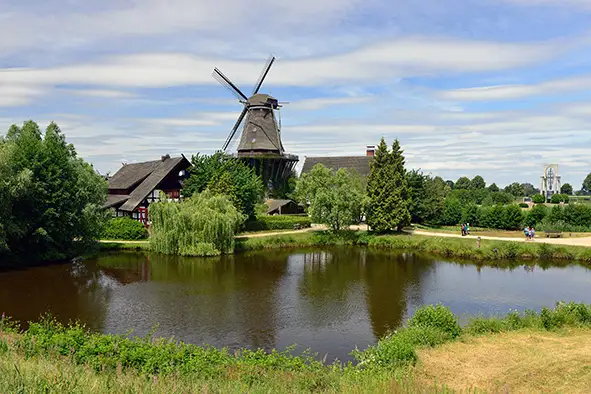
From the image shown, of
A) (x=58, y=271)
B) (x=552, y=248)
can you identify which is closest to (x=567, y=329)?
(x=552, y=248)

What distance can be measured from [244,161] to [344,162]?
12152mm

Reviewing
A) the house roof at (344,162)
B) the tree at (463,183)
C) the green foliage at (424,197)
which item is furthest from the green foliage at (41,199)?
the tree at (463,183)

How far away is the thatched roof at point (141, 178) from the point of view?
36.7 metres

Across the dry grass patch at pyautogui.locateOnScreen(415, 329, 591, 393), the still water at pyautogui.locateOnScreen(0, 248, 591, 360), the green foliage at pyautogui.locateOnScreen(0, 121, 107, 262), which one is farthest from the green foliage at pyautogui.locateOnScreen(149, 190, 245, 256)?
the dry grass patch at pyautogui.locateOnScreen(415, 329, 591, 393)

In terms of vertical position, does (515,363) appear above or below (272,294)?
above

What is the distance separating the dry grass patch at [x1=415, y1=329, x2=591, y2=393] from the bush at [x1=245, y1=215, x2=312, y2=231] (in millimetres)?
23976

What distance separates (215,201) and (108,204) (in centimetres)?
1286

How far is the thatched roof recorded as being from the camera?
36.7 meters

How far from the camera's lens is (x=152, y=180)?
37.6 metres

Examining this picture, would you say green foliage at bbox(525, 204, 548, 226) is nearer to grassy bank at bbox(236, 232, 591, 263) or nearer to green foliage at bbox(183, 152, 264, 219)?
grassy bank at bbox(236, 232, 591, 263)

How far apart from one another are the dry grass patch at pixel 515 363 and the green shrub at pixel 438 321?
18.8 inches

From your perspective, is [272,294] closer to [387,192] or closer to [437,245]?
[437,245]

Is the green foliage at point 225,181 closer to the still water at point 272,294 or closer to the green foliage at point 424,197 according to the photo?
the still water at point 272,294

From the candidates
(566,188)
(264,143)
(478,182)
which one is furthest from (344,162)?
(566,188)
